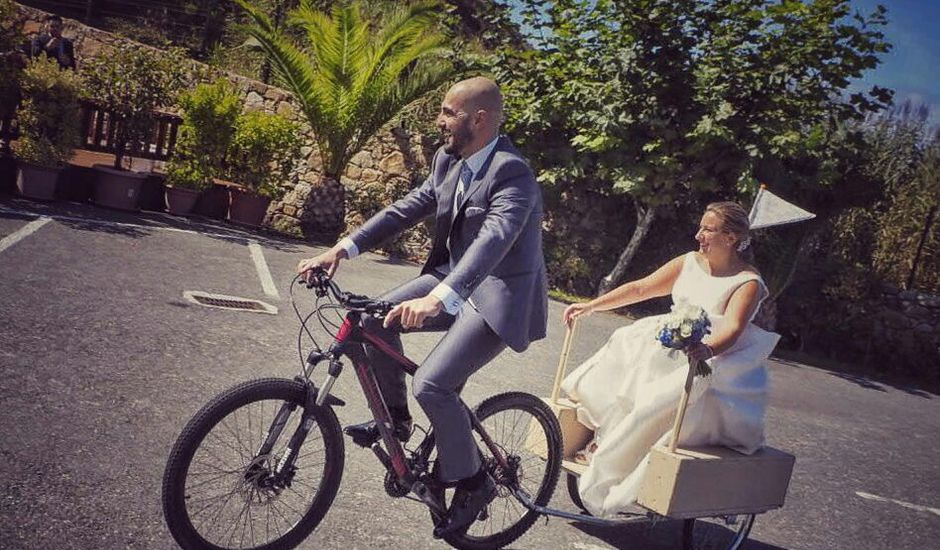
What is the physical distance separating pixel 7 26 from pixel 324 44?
4.91 metres

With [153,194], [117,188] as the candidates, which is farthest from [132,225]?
[153,194]

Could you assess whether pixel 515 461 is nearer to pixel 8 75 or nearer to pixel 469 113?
pixel 469 113

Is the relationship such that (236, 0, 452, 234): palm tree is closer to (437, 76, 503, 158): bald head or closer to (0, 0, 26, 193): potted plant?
(0, 0, 26, 193): potted plant

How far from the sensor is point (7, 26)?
9.77 metres

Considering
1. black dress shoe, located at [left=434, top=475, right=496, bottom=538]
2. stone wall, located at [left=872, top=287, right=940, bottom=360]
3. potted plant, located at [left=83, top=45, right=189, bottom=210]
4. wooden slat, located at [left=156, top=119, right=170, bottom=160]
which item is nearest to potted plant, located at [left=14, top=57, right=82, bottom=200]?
potted plant, located at [left=83, top=45, right=189, bottom=210]

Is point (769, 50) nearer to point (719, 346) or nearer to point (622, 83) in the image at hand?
point (622, 83)

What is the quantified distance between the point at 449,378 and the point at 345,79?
35.5 ft

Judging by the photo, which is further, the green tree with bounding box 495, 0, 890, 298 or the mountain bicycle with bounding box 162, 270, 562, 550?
the green tree with bounding box 495, 0, 890, 298

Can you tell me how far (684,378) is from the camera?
11.5 feet

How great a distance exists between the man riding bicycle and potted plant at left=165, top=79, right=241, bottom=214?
9542mm

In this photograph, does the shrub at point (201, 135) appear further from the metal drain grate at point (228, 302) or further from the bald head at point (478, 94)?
the bald head at point (478, 94)

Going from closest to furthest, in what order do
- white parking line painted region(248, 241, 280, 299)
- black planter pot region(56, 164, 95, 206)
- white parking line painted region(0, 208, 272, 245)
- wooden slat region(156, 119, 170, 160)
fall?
white parking line painted region(248, 241, 280, 299), white parking line painted region(0, 208, 272, 245), black planter pot region(56, 164, 95, 206), wooden slat region(156, 119, 170, 160)

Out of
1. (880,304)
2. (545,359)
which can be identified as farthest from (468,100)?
(880,304)

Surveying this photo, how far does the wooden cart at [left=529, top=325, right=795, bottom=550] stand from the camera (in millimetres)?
3166
